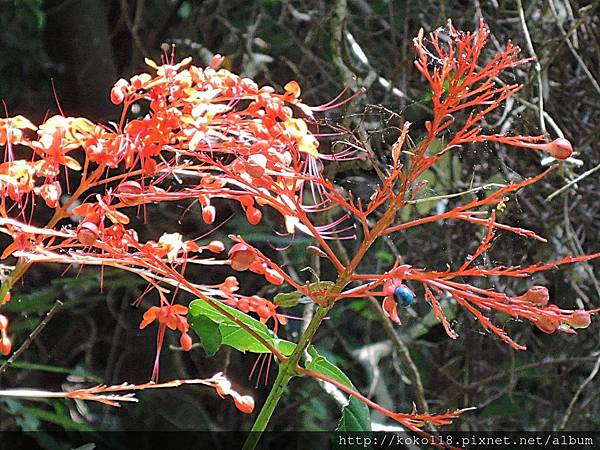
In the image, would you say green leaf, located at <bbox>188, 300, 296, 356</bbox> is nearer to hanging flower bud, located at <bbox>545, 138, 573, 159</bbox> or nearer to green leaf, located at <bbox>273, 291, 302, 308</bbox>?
green leaf, located at <bbox>273, 291, 302, 308</bbox>

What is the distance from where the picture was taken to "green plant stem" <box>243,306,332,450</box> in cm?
52

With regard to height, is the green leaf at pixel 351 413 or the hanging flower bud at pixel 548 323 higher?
the hanging flower bud at pixel 548 323

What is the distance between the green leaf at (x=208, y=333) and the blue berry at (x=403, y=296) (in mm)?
182

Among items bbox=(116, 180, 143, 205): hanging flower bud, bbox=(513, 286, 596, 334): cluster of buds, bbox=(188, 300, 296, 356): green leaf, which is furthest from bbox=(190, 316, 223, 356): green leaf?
bbox=(513, 286, 596, 334): cluster of buds

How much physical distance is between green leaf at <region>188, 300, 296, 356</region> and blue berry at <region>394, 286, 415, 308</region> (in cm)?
13

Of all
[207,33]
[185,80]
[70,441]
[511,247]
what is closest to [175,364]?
[70,441]

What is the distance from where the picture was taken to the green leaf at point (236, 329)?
1.94ft

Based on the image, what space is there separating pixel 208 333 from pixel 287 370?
0.11 m

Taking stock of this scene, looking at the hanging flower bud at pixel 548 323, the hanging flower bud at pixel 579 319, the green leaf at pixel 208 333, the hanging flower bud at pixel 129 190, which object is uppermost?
the hanging flower bud at pixel 129 190

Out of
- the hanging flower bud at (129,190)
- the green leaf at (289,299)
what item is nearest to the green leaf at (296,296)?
the green leaf at (289,299)

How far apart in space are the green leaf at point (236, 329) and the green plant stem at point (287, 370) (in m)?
0.05

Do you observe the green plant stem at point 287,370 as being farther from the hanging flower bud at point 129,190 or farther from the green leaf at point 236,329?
the hanging flower bud at point 129,190

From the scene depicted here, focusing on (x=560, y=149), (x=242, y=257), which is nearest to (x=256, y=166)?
(x=242, y=257)

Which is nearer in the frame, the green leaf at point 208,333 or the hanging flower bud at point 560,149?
the hanging flower bud at point 560,149
